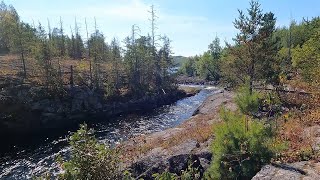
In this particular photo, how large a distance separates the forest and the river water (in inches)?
137

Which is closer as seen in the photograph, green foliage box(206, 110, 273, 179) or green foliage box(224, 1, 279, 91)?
green foliage box(206, 110, 273, 179)

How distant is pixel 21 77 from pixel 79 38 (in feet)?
207

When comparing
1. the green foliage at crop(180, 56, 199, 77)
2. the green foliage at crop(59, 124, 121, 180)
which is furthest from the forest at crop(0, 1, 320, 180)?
the green foliage at crop(180, 56, 199, 77)

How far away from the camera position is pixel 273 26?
39500 millimetres

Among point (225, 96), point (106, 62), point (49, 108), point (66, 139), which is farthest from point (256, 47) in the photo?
point (106, 62)

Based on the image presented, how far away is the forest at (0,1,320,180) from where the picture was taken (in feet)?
27.3

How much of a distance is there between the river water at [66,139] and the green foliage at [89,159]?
920cm

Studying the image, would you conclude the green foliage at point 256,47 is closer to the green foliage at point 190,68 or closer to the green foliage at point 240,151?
the green foliage at point 240,151

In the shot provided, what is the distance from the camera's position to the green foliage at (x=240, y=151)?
12320 millimetres

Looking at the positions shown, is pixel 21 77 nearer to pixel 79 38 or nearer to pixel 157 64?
pixel 157 64

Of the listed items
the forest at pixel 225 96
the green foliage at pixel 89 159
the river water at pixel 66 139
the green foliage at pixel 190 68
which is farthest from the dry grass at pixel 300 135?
the green foliage at pixel 190 68

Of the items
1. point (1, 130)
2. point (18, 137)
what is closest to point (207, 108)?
point (18, 137)

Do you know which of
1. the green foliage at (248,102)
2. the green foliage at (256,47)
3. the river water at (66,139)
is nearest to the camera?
the green foliage at (248,102)

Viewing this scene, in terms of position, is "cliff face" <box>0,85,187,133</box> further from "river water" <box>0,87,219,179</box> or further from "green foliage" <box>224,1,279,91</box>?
"green foliage" <box>224,1,279,91</box>
